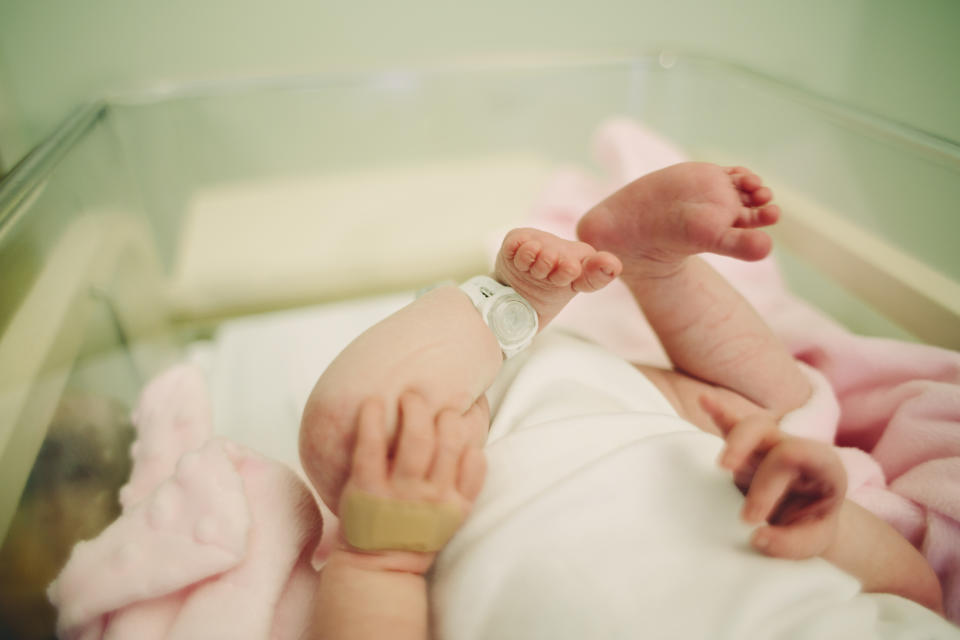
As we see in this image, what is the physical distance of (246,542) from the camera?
1.38 ft

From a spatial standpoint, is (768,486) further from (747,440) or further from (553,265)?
(553,265)

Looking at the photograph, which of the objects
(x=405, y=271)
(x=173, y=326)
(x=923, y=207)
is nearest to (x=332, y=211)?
(x=405, y=271)

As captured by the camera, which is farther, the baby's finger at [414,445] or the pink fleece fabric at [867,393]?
the pink fleece fabric at [867,393]

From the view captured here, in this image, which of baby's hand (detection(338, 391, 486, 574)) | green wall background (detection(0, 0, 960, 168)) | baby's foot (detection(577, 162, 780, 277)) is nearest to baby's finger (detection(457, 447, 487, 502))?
baby's hand (detection(338, 391, 486, 574))

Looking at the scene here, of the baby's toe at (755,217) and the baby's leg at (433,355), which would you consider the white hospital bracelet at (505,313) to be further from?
the baby's toe at (755,217)

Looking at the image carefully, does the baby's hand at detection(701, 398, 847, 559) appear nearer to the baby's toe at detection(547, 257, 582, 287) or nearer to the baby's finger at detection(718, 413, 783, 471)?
the baby's finger at detection(718, 413, 783, 471)

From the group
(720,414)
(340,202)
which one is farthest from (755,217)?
(340,202)

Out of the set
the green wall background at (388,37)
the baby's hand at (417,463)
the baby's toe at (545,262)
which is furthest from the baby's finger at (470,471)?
the green wall background at (388,37)

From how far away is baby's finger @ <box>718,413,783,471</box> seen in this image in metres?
0.36

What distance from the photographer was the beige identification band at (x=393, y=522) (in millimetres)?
346

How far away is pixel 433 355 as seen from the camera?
1.38 feet

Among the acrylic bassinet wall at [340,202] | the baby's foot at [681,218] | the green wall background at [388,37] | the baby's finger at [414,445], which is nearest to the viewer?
the baby's finger at [414,445]

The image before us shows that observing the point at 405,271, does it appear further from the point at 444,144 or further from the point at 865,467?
the point at 865,467

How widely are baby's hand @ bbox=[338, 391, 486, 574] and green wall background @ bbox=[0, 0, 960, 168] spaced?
2.72ft
